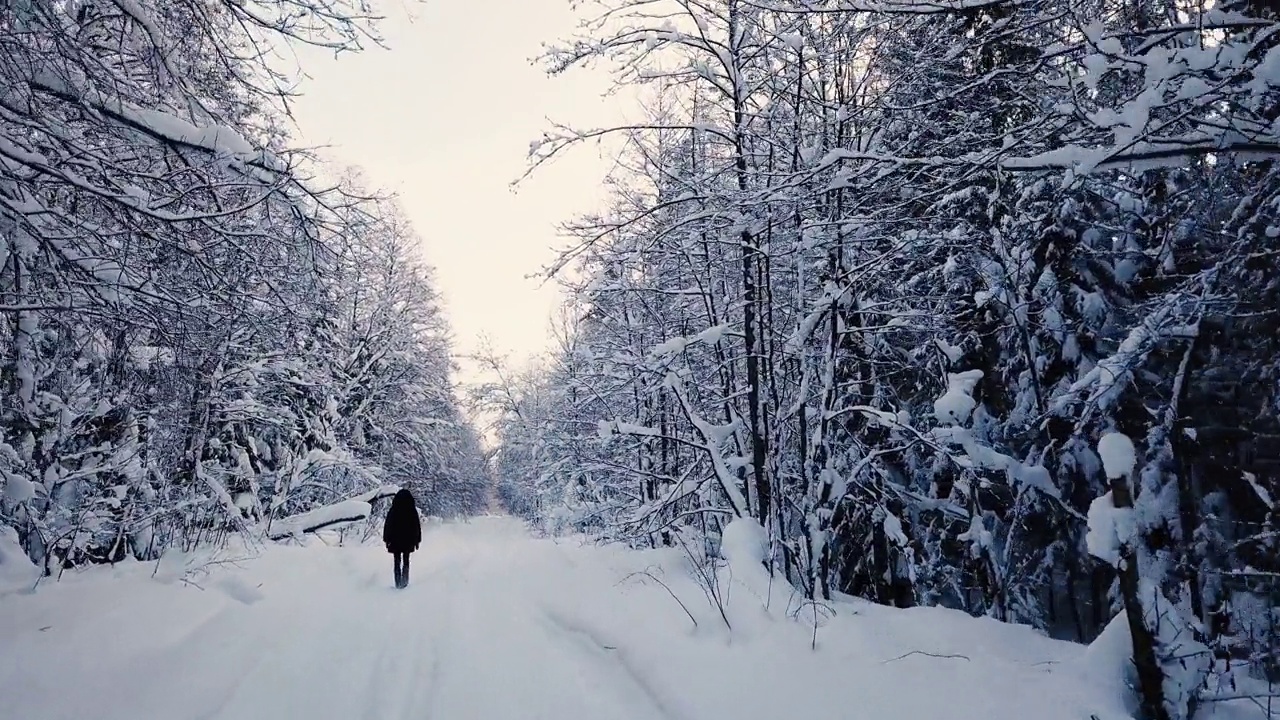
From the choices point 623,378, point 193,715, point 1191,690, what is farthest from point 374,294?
point 1191,690

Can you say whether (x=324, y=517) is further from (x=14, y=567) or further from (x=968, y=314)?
(x=968, y=314)

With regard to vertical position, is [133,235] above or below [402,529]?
above

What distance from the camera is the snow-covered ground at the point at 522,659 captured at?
4.25 meters

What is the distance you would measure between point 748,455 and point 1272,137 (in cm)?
588

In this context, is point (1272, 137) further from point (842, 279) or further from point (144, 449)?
point (144, 449)

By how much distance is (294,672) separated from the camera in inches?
218

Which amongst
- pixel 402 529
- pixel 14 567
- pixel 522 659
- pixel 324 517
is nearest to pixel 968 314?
pixel 522 659

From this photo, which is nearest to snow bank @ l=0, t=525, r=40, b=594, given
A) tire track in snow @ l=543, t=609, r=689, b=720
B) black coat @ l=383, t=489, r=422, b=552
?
black coat @ l=383, t=489, r=422, b=552

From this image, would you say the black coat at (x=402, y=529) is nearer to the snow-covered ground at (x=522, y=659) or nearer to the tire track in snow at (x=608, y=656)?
the snow-covered ground at (x=522, y=659)

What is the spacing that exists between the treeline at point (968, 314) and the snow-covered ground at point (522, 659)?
902mm

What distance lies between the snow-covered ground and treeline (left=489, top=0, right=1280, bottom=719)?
90 centimetres

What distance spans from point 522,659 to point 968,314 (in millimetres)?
6217

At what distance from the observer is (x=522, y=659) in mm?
6043

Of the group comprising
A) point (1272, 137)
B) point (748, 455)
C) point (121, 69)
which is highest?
point (121, 69)
